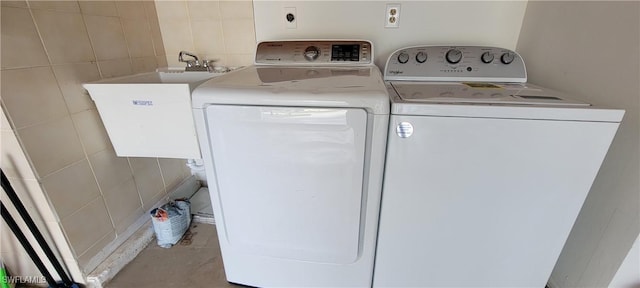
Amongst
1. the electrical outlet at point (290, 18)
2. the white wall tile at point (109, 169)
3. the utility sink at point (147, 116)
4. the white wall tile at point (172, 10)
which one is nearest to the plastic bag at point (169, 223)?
the white wall tile at point (109, 169)

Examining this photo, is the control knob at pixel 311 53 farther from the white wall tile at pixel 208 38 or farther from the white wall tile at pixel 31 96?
the white wall tile at pixel 31 96

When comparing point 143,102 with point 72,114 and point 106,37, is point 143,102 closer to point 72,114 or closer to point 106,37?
point 72,114

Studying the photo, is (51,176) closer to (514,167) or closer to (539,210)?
(514,167)

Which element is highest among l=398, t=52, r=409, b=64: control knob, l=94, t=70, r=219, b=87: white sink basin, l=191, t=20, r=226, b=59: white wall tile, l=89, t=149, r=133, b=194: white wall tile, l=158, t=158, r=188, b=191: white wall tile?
l=191, t=20, r=226, b=59: white wall tile

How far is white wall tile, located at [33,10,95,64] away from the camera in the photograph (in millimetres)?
1025

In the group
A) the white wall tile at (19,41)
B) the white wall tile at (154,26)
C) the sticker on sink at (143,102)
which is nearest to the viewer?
the white wall tile at (19,41)

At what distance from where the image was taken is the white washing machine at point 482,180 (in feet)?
2.61

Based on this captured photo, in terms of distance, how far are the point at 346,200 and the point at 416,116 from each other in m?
0.37

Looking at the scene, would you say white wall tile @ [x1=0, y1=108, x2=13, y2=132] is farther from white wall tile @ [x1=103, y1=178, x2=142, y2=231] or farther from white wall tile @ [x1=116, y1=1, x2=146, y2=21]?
white wall tile @ [x1=116, y1=1, x2=146, y2=21]

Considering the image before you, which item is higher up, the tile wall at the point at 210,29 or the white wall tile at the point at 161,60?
the tile wall at the point at 210,29

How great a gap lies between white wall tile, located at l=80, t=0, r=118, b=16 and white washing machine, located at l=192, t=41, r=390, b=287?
78 centimetres

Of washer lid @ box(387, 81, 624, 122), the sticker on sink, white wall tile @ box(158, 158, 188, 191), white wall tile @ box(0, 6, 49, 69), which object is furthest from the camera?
white wall tile @ box(158, 158, 188, 191)

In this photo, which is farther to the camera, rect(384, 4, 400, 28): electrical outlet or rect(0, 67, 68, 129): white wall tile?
rect(384, 4, 400, 28): electrical outlet

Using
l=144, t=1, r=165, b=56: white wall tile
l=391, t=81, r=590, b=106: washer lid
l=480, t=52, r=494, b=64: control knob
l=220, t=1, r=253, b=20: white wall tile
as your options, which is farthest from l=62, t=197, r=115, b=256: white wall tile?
l=480, t=52, r=494, b=64: control knob
